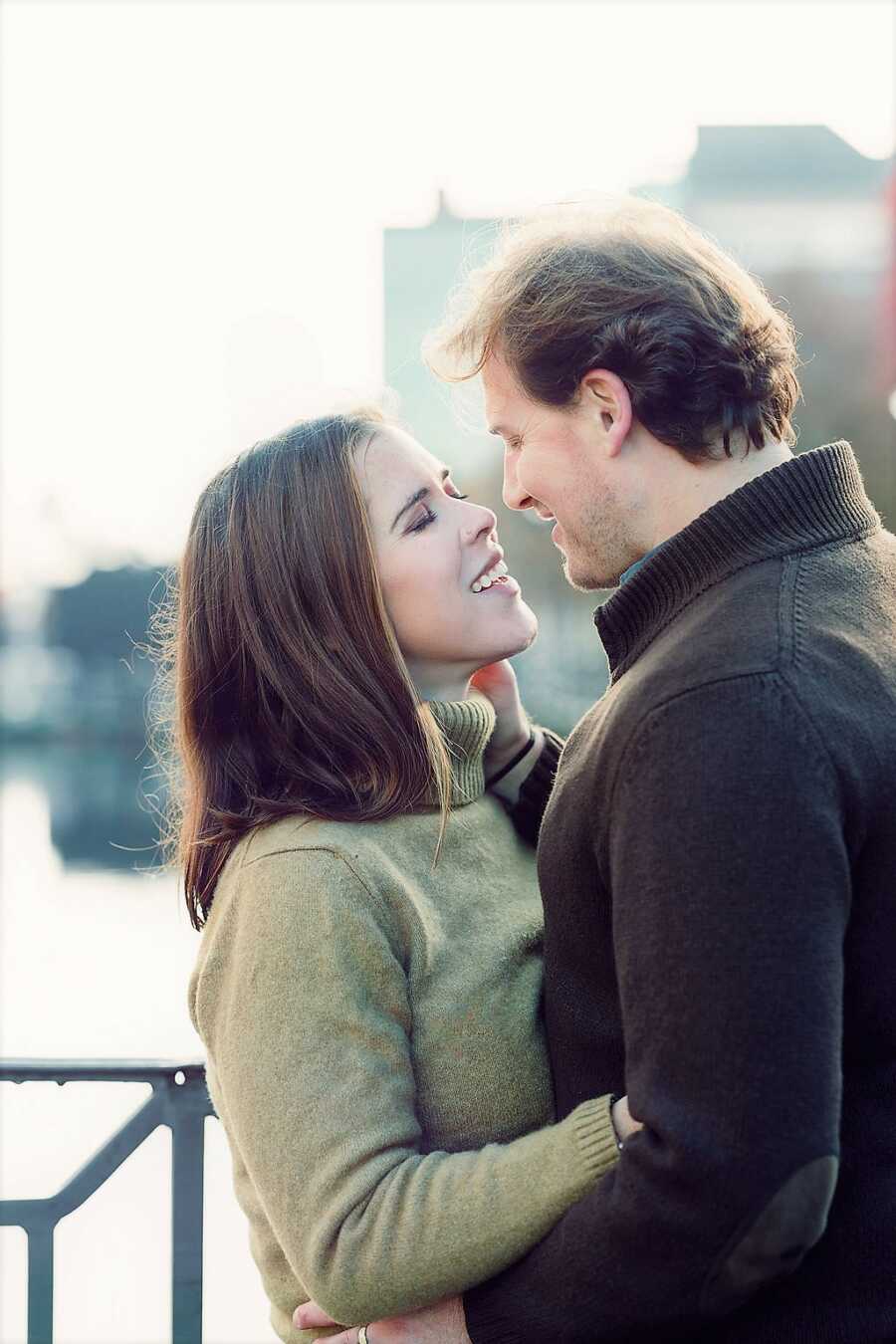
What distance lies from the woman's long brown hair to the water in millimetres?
460

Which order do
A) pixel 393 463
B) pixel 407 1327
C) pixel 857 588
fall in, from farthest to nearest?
pixel 393 463
pixel 407 1327
pixel 857 588

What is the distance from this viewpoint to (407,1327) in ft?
6.86

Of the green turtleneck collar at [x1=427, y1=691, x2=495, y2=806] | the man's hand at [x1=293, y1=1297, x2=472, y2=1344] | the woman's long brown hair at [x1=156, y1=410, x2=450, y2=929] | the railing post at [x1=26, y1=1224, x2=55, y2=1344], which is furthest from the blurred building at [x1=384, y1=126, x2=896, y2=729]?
the man's hand at [x1=293, y1=1297, x2=472, y2=1344]

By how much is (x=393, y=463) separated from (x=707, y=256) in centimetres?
68

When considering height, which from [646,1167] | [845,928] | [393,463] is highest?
[393,463]

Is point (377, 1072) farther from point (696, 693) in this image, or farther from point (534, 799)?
point (534, 799)

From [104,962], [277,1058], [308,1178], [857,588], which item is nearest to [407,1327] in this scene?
[308,1178]

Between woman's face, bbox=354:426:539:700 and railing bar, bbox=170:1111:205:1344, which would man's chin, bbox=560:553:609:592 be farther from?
railing bar, bbox=170:1111:205:1344

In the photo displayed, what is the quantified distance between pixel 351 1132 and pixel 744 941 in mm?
723

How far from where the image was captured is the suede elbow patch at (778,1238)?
63.8 inches

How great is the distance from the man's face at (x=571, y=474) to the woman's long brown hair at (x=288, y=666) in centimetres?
34

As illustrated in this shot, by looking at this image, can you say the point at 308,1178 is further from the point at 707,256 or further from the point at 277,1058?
the point at 707,256

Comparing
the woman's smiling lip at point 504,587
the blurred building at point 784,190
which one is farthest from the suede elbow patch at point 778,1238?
the blurred building at point 784,190

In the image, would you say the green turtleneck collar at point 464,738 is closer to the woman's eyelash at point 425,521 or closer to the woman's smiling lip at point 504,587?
the woman's smiling lip at point 504,587
